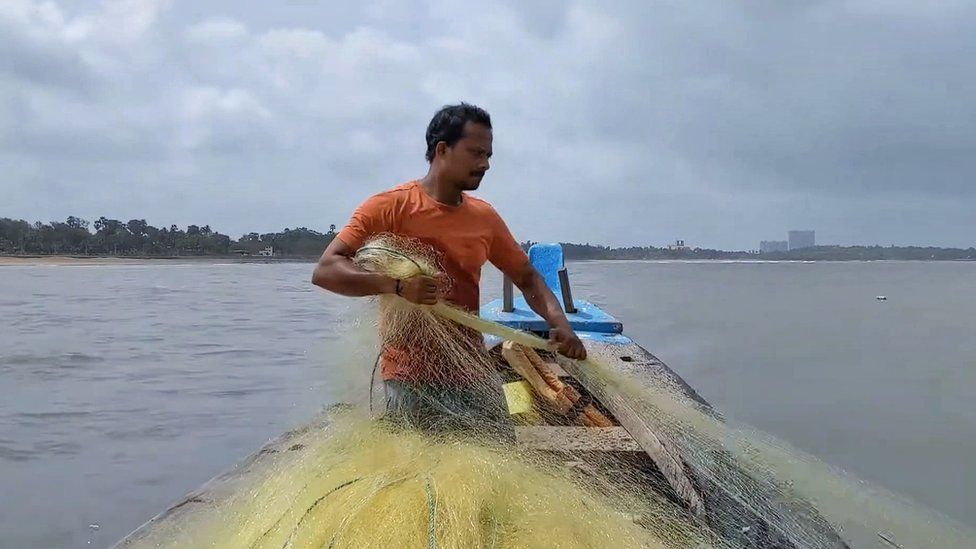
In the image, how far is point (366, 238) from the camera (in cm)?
245

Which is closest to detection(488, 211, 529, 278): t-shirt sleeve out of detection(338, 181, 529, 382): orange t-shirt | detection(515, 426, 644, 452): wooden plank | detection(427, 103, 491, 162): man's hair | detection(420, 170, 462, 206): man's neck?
detection(338, 181, 529, 382): orange t-shirt

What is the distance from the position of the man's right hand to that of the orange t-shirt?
25 cm

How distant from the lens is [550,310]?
2.98 metres

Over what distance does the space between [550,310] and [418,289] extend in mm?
848

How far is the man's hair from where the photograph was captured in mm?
2584

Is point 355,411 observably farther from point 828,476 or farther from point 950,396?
point 950,396

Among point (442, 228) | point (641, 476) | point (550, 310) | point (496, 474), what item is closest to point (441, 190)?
point (442, 228)

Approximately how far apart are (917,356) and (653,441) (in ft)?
58.5

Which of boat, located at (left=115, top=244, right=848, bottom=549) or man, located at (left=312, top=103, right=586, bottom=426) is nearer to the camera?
man, located at (left=312, top=103, right=586, bottom=426)

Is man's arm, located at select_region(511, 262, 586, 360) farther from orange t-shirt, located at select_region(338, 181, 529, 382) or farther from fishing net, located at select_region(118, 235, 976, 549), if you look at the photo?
orange t-shirt, located at select_region(338, 181, 529, 382)

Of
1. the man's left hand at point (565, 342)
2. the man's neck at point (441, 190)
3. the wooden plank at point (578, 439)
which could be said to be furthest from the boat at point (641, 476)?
the man's neck at point (441, 190)

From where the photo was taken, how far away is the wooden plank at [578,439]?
326 cm

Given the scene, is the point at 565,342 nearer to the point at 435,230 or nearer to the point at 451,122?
the point at 435,230

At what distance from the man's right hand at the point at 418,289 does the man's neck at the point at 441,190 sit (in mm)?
397
